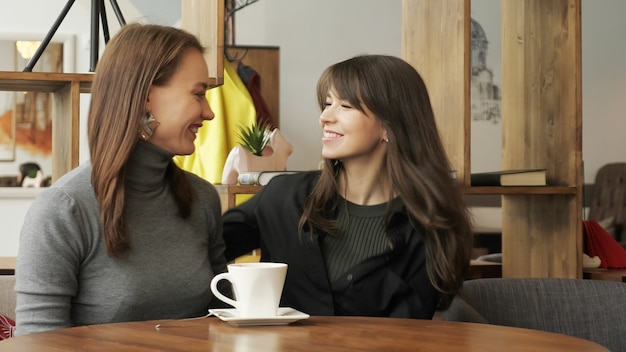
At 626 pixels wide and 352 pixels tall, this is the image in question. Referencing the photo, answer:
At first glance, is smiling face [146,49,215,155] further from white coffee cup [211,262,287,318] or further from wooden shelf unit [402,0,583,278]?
wooden shelf unit [402,0,583,278]

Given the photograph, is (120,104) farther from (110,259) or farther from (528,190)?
(528,190)

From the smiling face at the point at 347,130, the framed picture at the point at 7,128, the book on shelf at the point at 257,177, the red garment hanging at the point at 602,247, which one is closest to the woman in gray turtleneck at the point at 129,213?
the smiling face at the point at 347,130

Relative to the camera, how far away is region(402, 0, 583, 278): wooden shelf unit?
2695mm

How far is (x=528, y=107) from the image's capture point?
116 inches

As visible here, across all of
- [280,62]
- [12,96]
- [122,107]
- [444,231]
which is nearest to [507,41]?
[444,231]

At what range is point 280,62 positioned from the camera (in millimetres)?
6500

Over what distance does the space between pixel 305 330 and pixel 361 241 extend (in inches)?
23.7

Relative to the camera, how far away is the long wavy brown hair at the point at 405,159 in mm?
1947

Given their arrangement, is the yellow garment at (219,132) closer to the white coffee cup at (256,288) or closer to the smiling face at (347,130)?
the smiling face at (347,130)

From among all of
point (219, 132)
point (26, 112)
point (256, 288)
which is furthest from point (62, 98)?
point (26, 112)

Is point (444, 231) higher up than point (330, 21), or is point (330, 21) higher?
point (330, 21)

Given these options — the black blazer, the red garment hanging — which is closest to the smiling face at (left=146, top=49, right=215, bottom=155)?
the black blazer

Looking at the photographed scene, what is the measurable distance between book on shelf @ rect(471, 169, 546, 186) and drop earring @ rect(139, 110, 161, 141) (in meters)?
1.28

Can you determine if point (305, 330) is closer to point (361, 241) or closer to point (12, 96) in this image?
point (361, 241)
